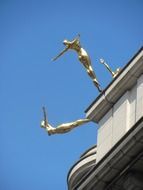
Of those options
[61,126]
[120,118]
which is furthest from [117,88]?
[61,126]

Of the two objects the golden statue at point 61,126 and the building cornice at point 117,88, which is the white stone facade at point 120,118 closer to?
the building cornice at point 117,88

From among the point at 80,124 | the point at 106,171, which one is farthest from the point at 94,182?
the point at 80,124

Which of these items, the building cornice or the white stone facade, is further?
the building cornice

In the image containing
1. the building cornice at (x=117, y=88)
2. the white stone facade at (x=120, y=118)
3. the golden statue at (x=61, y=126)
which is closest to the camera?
the white stone facade at (x=120, y=118)

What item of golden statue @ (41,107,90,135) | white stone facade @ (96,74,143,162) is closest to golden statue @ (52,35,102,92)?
golden statue @ (41,107,90,135)

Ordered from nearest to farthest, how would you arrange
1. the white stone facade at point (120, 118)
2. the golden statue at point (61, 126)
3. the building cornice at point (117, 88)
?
1. the white stone facade at point (120, 118)
2. the building cornice at point (117, 88)
3. the golden statue at point (61, 126)

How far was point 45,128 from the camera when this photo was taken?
3934cm

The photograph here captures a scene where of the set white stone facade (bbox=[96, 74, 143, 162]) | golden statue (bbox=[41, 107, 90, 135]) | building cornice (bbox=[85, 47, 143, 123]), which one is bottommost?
white stone facade (bbox=[96, 74, 143, 162])

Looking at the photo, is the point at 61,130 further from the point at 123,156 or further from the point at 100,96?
the point at 123,156

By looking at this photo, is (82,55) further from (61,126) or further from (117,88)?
(117,88)

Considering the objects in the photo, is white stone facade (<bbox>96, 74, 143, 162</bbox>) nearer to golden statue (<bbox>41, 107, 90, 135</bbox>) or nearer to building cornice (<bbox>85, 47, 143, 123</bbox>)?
building cornice (<bbox>85, 47, 143, 123</bbox>)

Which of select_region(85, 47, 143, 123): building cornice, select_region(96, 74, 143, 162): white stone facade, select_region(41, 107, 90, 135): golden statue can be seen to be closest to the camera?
select_region(96, 74, 143, 162): white stone facade

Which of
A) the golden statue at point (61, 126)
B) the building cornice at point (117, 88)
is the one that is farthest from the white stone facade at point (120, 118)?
the golden statue at point (61, 126)

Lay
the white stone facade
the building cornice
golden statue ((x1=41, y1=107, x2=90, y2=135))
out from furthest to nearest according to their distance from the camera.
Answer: golden statue ((x1=41, y1=107, x2=90, y2=135)) < the building cornice < the white stone facade
